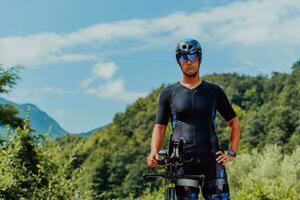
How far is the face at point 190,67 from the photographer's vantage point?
18.4ft

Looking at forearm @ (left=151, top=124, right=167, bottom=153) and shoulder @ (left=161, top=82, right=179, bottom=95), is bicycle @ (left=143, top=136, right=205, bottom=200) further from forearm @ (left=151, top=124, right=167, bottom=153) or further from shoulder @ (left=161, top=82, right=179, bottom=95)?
shoulder @ (left=161, top=82, right=179, bottom=95)

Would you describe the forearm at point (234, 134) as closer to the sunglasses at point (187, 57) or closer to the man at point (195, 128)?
the man at point (195, 128)

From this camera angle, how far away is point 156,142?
18.7 ft

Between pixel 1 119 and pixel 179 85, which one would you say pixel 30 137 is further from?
pixel 1 119

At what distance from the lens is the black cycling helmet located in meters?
5.53

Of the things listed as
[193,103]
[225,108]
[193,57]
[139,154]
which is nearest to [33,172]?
[225,108]

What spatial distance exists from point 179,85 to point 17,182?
6681mm

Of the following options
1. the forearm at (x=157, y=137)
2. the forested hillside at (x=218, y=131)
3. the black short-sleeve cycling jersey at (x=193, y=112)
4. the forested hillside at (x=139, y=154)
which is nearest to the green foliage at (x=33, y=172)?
the forested hillside at (x=139, y=154)

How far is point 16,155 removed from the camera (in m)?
11.9

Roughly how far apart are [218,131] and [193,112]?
107519mm

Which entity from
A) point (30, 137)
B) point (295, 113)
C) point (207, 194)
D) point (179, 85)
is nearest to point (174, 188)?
point (207, 194)

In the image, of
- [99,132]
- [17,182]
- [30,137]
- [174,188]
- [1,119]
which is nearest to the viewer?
[174,188]

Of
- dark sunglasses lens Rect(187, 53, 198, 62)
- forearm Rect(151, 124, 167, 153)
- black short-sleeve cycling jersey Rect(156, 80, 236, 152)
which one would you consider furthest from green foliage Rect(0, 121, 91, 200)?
dark sunglasses lens Rect(187, 53, 198, 62)

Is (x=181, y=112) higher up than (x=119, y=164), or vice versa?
(x=119, y=164)
